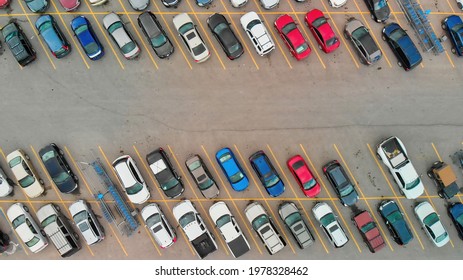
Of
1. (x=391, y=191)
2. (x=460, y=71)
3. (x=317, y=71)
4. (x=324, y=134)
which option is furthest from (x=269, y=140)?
(x=460, y=71)

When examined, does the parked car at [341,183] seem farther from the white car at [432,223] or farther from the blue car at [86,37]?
the blue car at [86,37]

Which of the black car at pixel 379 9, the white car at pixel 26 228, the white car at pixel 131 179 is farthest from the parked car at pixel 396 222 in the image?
the white car at pixel 26 228

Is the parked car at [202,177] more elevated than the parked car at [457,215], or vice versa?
the parked car at [202,177]

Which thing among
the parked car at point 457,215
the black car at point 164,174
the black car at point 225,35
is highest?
the black car at point 225,35

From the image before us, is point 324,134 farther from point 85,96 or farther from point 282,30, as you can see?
point 85,96

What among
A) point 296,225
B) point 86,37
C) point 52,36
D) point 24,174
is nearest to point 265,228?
point 296,225

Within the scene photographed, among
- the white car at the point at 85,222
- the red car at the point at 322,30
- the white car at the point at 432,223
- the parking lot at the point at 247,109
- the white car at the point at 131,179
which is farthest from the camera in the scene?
the parking lot at the point at 247,109
